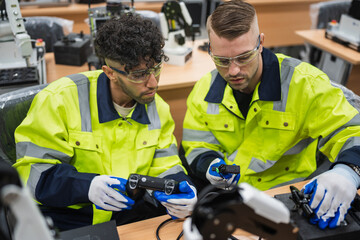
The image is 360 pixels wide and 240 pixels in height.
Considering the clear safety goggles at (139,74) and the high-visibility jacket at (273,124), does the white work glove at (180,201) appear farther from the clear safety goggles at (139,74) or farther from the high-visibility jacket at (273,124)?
the clear safety goggles at (139,74)

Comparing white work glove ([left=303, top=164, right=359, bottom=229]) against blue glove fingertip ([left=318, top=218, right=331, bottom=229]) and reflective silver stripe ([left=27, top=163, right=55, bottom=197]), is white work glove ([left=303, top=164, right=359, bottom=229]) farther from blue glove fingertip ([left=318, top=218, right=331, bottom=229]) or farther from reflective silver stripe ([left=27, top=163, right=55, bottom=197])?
reflective silver stripe ([left=27, top=163, right=55, bottom=197])

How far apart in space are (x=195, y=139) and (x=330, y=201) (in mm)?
755

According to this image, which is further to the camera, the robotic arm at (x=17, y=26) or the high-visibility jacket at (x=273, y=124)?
the robotic arm at (x=17, y=26)

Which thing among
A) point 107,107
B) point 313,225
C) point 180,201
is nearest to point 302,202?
point 313,225

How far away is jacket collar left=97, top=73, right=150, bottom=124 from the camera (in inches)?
59.4

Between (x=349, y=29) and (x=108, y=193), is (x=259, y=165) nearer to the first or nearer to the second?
(x=108, y=193)

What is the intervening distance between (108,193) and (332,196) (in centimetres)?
82

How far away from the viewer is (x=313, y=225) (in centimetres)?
108

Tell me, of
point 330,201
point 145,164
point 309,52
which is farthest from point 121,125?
point 309,52

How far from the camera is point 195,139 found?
1.73 m

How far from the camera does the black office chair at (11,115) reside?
148cm

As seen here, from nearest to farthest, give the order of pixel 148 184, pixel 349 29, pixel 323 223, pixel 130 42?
pixel 323 223 < pixel 148 184 < pixel 130 42 < pixel 349 29

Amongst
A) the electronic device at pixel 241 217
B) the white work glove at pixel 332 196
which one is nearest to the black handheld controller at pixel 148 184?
the electronic device at pixel 241 217

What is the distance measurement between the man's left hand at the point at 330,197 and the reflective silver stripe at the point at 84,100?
3.11 ft
